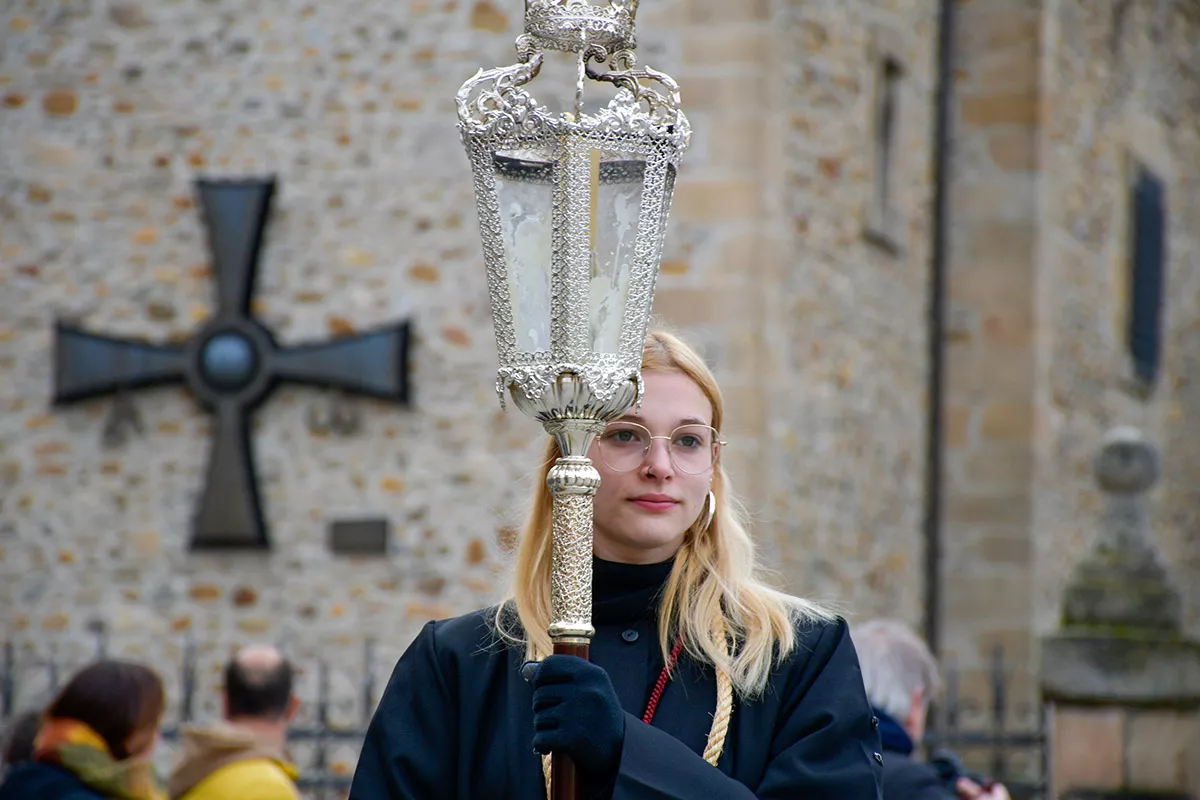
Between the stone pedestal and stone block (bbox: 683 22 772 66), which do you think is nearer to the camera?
the stone pedestal

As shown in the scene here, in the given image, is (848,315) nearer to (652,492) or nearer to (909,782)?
(909,782)

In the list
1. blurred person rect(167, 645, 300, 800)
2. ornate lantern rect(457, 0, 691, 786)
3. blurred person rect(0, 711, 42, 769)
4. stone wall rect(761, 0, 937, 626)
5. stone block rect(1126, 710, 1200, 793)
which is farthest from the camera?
stone wall rect(761, 0, 937, 626)

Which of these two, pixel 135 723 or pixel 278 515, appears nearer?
pixel 135 723

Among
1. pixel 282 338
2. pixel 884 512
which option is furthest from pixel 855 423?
pixel 282 338

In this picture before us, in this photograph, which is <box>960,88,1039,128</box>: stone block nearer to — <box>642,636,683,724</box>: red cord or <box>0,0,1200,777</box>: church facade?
<box>0,0,1200,777</box>: church facade

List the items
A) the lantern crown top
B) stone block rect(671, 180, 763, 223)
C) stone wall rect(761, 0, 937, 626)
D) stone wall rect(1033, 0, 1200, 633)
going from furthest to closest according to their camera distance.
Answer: stone wall rect(1033, 0, 1200, 633)
stone wall rect(761, 0, 937, 626)
stone block rect(671, 180, 763, 223)
the lantern crown top

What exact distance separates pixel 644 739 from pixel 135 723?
2.19 metres

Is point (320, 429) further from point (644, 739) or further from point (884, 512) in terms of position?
point (644, 739)

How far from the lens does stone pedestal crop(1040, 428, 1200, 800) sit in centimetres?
726

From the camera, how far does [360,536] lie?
916 centimetres

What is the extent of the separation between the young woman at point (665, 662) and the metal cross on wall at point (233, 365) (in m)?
6.11

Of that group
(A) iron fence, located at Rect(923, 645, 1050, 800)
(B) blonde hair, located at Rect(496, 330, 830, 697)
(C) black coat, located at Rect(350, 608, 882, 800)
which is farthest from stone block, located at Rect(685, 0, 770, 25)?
(C) black coat, located at Rect(350, 608, 882, 800)

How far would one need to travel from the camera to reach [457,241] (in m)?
9.18

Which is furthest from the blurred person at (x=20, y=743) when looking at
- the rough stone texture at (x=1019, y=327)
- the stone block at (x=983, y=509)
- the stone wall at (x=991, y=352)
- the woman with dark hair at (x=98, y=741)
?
the stone block at (x=983, y=509)
